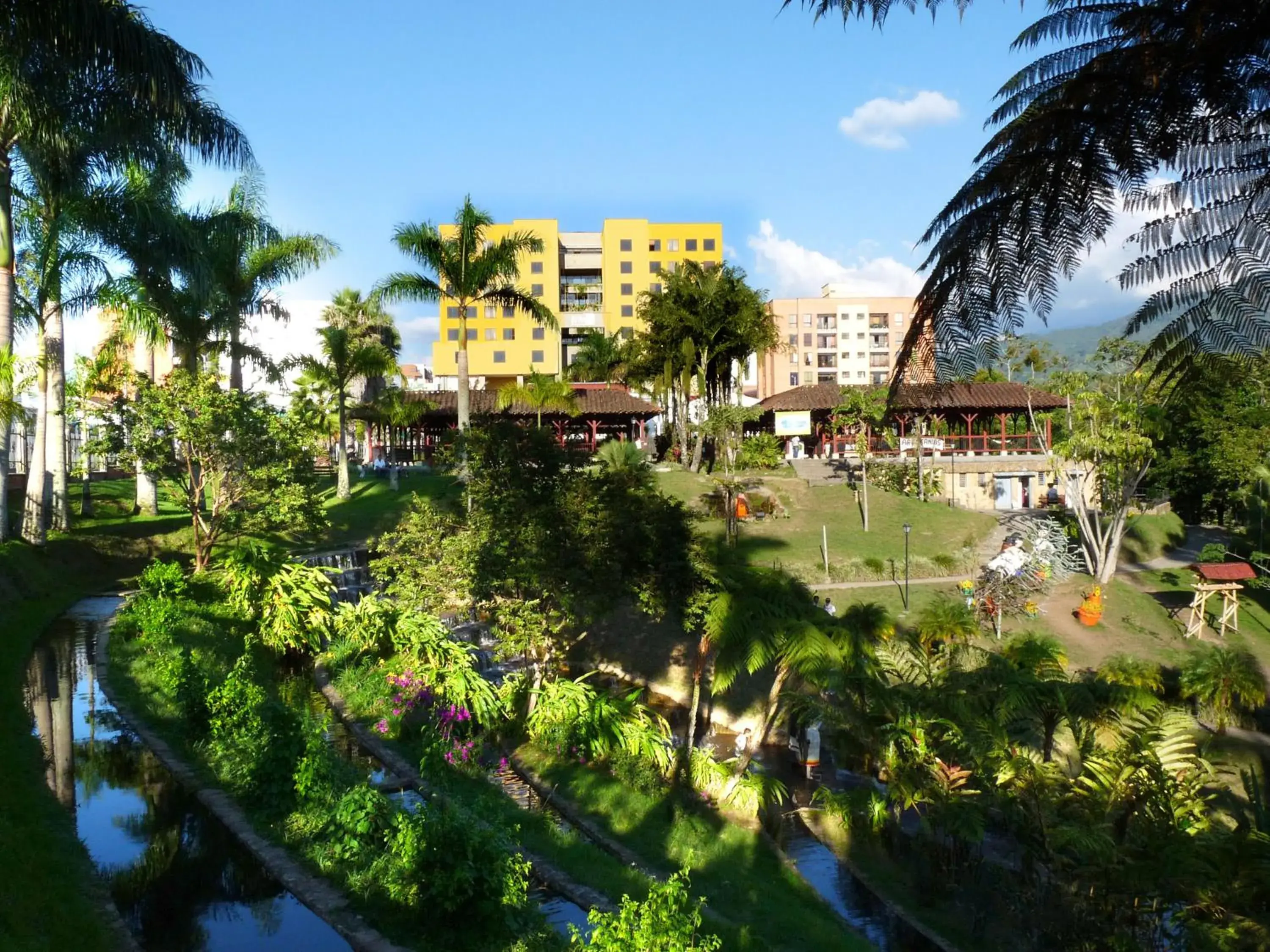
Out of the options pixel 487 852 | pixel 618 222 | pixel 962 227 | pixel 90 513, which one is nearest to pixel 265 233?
pixel 90 513

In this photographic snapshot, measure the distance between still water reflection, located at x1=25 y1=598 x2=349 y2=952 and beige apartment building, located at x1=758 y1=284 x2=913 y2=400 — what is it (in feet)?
267

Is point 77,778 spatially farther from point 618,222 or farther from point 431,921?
point 618,222

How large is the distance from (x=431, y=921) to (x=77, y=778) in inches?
272

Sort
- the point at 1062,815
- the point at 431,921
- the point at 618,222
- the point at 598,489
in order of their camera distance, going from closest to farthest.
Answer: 1. the point at 431,921
2. the point at 1062,815
3. the point at 598,489
4. the point at 618,222

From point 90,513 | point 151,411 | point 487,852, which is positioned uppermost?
point 151,411

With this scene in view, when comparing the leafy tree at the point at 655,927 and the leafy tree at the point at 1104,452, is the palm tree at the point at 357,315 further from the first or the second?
the leafy tree at the point at 655,927

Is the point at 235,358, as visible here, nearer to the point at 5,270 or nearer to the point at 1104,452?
the point at 5,270

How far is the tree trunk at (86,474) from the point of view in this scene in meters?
25.6

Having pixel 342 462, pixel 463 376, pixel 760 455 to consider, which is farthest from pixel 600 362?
pixel 463 376

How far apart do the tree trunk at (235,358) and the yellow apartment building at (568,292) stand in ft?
126

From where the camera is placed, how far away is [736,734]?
19828 mm

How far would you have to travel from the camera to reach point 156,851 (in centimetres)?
1115

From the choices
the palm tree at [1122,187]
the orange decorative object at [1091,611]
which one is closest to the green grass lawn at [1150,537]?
the orange decorative object at [1091,611]

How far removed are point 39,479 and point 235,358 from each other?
9.06 meters
